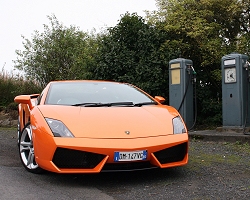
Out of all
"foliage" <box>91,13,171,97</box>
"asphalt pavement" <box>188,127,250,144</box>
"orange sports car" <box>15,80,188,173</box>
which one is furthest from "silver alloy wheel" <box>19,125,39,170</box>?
"foliage" <box>91,13,171,97</box>

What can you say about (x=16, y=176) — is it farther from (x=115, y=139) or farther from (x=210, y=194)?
(x=210, y=194)

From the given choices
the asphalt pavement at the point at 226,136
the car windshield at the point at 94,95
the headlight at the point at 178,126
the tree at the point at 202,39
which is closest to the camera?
the headlight at the point at 178,126

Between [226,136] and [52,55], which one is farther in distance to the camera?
[52,55]

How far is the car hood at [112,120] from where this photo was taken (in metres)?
3.88

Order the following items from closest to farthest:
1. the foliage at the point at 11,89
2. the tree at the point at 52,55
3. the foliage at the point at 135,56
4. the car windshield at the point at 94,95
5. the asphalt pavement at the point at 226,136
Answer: the car windshield at the point at 94,95
the asphalt pavement at the point at 226,136
the foliage at the point at 135,56
the foliage at the point at 11,89
the tree at the point at 52,55

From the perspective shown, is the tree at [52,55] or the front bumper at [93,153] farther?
the tree at [52,55]

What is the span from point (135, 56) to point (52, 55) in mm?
5707

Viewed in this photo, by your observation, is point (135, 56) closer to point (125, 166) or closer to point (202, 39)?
point (202, 39)

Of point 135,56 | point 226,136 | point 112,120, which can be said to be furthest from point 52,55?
point 112,120

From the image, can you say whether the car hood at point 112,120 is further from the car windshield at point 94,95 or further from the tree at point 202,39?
the tree at point 202,39

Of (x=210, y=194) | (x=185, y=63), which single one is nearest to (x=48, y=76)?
(x=185, y=63)

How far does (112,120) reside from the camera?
13.4ft

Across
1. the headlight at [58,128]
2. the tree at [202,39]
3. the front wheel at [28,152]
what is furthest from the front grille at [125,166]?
the tree at [202,39]

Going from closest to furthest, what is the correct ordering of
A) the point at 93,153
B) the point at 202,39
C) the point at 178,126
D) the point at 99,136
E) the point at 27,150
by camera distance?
1. the point at 93,153
2. the point at 99,136
3. the point at 178,126
4. the point at 27,150
5. the point at 202,39
